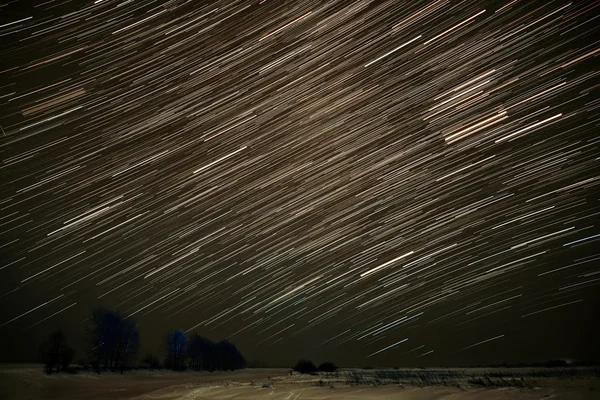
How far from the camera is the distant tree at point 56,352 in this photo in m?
27.0

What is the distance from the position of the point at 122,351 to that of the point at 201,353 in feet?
71.6

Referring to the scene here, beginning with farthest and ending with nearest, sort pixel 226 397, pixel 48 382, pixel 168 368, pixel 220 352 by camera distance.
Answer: pixel 220 352 < pixel 168 368 < pixel 48 382 < pixel 226 397

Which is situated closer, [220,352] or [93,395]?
[93,395]

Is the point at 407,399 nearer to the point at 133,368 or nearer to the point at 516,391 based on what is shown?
the point at 516,391

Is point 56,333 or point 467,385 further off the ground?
point 56,333

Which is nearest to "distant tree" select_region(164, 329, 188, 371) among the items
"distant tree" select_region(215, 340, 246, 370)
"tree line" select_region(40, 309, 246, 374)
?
"tree line" select_region(40, 309, 246, 374)

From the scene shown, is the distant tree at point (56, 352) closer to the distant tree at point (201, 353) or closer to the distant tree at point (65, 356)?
the distant tree at point (65, 356)

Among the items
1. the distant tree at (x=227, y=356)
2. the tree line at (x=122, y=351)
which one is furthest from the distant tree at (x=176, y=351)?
the distant tree at (x=227, y=356)

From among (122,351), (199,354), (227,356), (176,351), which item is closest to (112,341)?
(122,351)

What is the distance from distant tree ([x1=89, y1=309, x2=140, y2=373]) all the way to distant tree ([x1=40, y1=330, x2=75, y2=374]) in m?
4.64

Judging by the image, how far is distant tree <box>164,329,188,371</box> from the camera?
149 feet

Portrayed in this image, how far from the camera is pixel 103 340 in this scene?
3447 cm

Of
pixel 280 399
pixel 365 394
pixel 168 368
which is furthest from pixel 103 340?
pixel 365 394

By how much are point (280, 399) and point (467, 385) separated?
8543 millimetres
